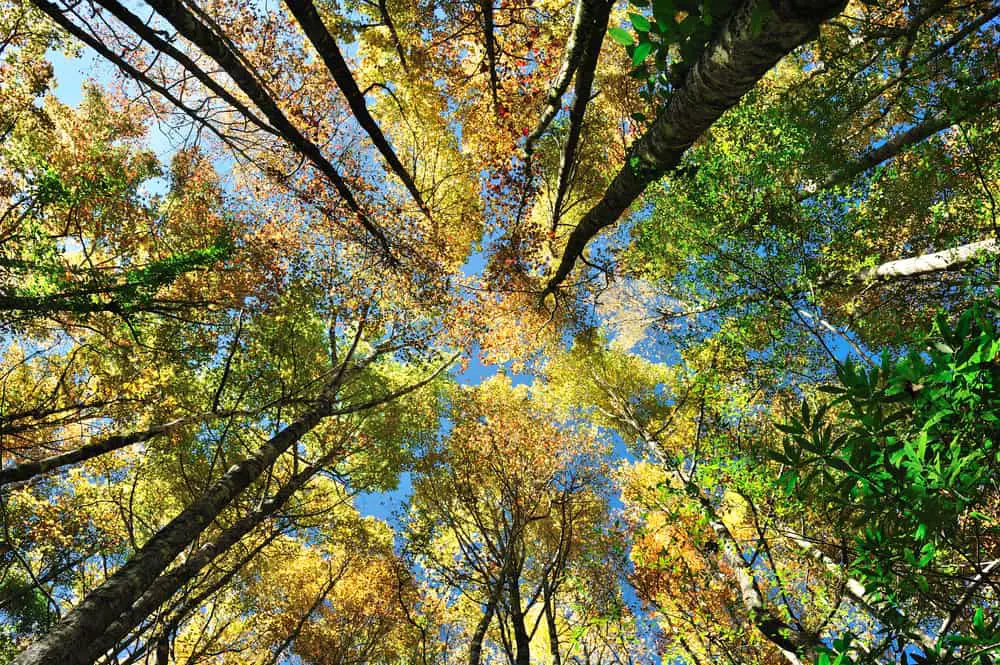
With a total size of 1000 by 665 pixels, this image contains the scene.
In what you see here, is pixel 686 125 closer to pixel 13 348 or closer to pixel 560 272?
pixel 560 272

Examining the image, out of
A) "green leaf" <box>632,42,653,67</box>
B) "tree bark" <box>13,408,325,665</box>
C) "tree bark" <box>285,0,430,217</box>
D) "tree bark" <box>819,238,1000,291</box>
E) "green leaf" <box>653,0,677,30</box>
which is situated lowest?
"tree bark" <box>13,408,325,665</box>

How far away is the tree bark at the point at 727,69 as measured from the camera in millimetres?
2191

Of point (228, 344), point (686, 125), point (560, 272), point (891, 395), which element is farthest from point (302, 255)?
point (891, 395)

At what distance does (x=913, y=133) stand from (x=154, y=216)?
15369 mm

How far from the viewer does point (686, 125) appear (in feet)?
12.1

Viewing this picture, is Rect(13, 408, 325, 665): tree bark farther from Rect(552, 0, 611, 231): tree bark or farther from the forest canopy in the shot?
Rect(552, 0, 611, 231): tree bark

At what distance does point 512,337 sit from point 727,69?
9.80m

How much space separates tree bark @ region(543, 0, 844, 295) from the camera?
2191mm

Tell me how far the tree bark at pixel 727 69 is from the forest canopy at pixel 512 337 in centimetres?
3

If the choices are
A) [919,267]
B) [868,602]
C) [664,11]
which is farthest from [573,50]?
[868,602]

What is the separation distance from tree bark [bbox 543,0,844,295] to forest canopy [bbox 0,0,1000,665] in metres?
0.03

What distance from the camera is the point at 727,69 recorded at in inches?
108

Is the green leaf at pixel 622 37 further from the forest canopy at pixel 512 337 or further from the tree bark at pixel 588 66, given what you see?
the tree bark at pixel 588 66

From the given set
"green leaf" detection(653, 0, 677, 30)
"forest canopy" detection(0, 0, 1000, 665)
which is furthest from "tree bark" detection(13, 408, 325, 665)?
"green leaf" detection(653, 0, 677, 30)
